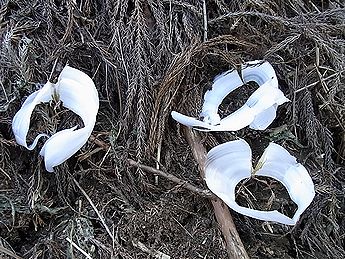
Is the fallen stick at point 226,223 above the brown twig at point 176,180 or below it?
below

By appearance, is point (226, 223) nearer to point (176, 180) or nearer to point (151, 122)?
point (176, 180)

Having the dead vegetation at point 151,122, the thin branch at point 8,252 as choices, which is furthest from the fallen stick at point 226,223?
the thin branch at point 8,252

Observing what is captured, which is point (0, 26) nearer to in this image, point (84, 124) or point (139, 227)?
point (84, 124)

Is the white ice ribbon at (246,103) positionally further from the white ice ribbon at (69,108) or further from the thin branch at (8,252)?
the thin branch at (8,252)

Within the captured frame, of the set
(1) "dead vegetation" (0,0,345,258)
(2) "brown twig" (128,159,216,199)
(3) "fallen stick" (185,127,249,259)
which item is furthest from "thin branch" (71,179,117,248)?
(3) "fallen stick" (185,127,249,259)

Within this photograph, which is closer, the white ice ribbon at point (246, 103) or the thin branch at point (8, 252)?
the thin branch at point (8, 252)

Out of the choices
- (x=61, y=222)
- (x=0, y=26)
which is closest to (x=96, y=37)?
(x=0, y=26)
